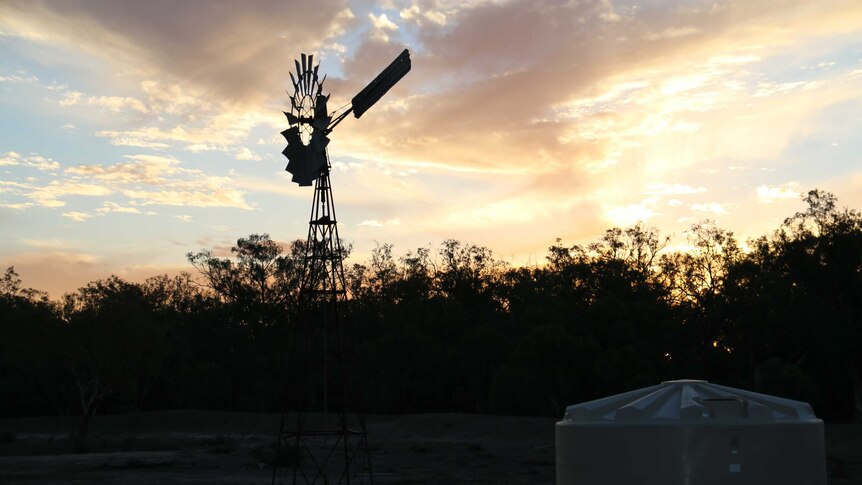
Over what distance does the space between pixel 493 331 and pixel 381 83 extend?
118 feet

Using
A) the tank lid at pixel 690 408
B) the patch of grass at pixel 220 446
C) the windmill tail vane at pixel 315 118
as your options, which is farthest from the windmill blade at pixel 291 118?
the patch of grass at pixel 220 446

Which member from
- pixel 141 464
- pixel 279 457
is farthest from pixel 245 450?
pixel 279 457

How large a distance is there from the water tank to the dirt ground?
55.1 ft

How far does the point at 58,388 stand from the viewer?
64438mm

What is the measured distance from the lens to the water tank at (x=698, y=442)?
10.1m

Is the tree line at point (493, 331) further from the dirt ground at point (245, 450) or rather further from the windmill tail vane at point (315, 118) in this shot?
the windmill tail vane at point (315, 118)

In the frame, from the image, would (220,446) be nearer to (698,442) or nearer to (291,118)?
(291,118)

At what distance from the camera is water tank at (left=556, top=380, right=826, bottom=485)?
10094 mm

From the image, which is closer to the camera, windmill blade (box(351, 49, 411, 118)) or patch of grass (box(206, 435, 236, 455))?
windmill blade (box(351, 49, 411, 118))

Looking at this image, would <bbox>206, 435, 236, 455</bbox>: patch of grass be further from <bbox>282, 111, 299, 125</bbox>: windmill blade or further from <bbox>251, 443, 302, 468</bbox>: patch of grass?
<bbox>282, 111, 299, 125</bbox>: windmill blade

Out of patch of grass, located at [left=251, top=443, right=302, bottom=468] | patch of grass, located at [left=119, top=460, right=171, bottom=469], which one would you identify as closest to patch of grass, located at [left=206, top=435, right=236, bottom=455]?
patch of grass, located at [left=251, top=443, right=302, bottom=468]

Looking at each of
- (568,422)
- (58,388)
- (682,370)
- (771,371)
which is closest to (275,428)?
(58,388)

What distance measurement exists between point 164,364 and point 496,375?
26.0m

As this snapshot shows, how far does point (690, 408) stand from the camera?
34.2 feet
